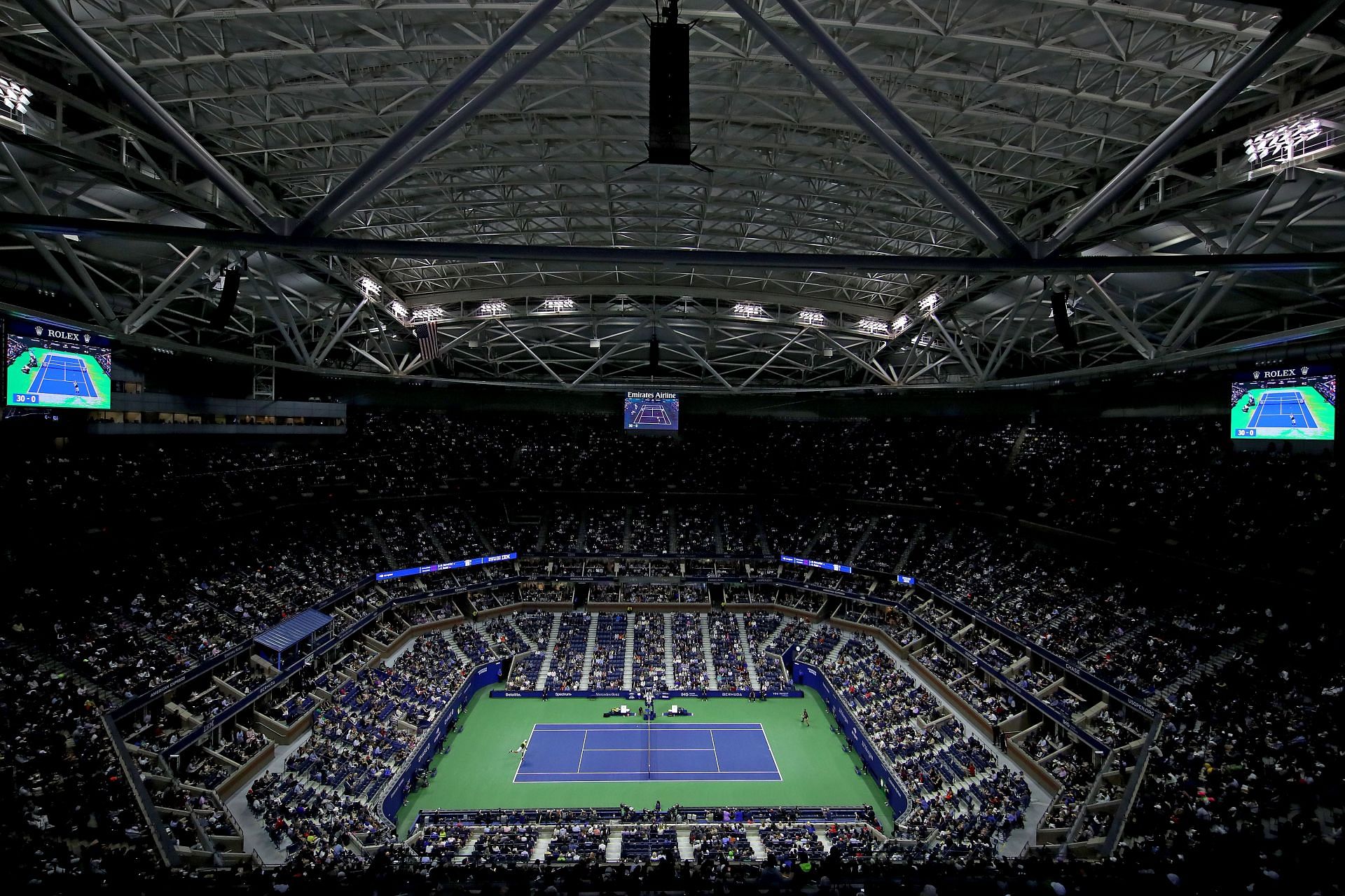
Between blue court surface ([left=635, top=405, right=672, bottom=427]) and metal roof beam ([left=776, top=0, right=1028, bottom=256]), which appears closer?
metal roof beam ([left=776, top=0, right=1028, bottom=256])

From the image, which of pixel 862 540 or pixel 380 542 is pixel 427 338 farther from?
pixel 862 540

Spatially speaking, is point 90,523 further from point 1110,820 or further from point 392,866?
point 1110,820

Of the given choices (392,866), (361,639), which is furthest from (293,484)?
(392,866)

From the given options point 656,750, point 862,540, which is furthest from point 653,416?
point 656,750

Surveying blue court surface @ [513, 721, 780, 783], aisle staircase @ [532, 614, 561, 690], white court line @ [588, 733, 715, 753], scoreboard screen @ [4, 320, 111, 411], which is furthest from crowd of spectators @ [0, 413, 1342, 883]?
scoreboard screen @ [4, 320, 111, 411]

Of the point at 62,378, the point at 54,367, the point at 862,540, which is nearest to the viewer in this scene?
the point at 54,367

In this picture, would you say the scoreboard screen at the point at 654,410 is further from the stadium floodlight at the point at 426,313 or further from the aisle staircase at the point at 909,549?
the aisle staircase at the point at 909,549

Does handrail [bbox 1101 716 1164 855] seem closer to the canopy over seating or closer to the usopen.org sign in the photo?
the canopy over seating
